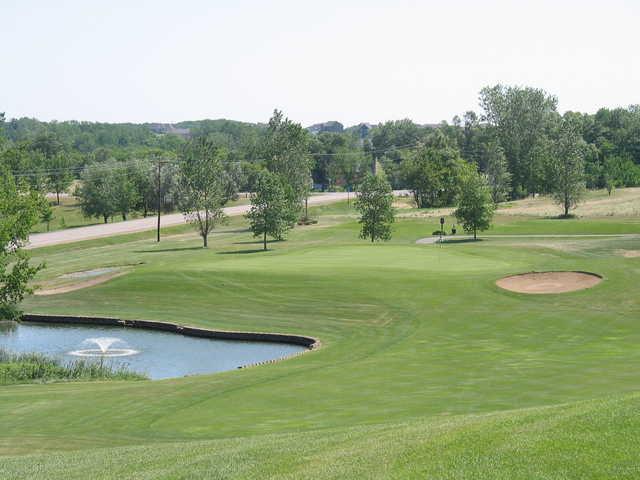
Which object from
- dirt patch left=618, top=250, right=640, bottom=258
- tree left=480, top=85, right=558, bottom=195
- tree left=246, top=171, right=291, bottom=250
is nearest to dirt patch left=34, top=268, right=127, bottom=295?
tree left=246, top=171, right=291, bottom=250

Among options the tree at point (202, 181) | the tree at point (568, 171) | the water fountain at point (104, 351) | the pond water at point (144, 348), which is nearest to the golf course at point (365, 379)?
the pond water at point (144, 348)

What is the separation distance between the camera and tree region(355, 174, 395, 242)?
86000mm

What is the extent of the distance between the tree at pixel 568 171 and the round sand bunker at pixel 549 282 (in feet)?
209

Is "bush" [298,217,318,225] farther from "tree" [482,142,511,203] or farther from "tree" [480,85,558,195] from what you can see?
"tree" [480,85,558,195]

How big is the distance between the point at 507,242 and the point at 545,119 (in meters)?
93.4

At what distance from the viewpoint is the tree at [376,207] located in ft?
282

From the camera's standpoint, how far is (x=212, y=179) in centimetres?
9119

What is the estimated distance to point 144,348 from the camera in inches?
1860

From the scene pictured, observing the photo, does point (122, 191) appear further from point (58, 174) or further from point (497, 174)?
point (497, 174)

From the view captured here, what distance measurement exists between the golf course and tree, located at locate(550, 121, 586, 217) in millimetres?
36391

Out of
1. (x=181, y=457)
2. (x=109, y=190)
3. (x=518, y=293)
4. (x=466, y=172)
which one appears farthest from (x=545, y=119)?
(x=181, y=457)

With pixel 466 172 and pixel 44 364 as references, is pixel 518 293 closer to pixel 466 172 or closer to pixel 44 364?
pixel 44 364

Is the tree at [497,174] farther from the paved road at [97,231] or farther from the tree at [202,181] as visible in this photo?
the tree at [202,181]

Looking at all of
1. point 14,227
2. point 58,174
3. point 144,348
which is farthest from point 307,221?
point 14,227
